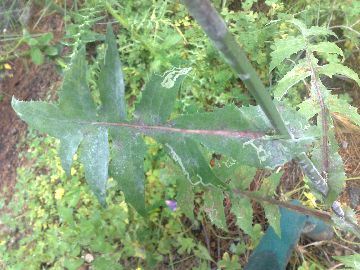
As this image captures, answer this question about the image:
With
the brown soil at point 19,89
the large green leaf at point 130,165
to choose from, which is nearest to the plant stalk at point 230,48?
the large green leaf at point 130,165

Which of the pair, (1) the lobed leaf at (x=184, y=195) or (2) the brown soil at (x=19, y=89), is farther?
(2) the brown soil at (x=19, y=89)

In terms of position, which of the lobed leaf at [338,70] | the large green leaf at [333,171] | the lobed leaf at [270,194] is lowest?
the lobed leaf at [270,194]

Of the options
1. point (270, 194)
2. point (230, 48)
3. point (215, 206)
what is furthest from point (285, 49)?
point (230, 48)

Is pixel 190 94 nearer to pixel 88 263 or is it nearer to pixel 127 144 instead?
pixel 88 263

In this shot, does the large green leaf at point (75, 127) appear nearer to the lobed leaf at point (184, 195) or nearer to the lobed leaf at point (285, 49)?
the lobed leaf at point (184, 195)

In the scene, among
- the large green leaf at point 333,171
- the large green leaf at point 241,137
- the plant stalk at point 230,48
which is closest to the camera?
the plant stalk at point 230,48

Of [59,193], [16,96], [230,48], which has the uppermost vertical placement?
[230,48]

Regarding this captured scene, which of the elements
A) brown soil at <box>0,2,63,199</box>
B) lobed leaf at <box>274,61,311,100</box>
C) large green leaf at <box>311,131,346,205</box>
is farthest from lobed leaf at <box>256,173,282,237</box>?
brown soil at <box>0,2,63,199</box>

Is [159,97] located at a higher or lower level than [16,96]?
higher

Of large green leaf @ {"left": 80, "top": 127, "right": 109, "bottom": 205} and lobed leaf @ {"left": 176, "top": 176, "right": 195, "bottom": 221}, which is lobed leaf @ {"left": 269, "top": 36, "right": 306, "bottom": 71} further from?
large green leaf @ {"left": 80, "top": 127, "right": 109, "bottom": 205}

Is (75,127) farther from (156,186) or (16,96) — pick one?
(16,96)

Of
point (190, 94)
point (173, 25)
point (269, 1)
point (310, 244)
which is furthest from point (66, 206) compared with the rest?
point (269, 1)
